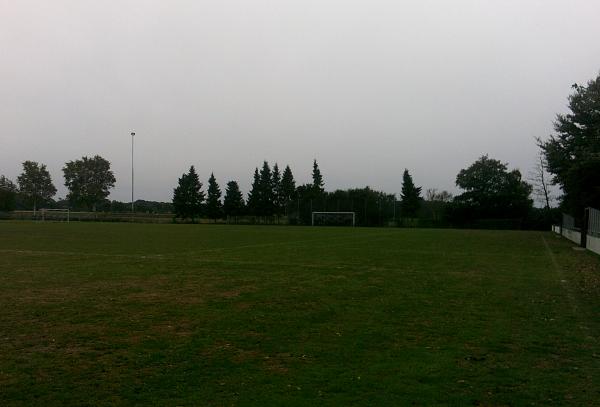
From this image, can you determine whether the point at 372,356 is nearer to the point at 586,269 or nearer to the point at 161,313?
the point at 161,313

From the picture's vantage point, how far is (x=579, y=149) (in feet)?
88.7

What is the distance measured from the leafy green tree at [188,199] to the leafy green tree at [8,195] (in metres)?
34.0

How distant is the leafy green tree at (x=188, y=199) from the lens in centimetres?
8981

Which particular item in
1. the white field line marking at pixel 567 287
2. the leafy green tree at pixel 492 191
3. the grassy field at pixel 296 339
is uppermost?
the leafy green tree at pixel 492 191

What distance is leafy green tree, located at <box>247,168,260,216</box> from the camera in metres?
89.1

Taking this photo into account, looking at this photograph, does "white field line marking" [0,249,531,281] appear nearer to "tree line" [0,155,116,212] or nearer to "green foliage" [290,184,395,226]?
"green foliage" [290,184,395,226]

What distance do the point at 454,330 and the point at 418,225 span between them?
66421 mm

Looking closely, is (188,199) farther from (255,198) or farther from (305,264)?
(305,264)

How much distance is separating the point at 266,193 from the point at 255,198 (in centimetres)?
215

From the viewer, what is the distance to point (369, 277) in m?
13.0

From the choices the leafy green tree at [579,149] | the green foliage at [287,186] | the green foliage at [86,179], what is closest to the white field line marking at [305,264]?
the leafy green tree at [579,149]

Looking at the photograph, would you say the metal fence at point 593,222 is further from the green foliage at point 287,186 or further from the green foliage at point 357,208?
the green foliage at point 287,186

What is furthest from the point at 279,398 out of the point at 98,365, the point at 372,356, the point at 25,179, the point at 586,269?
the point at 25,179

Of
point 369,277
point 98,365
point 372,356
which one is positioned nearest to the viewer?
point 98,365
